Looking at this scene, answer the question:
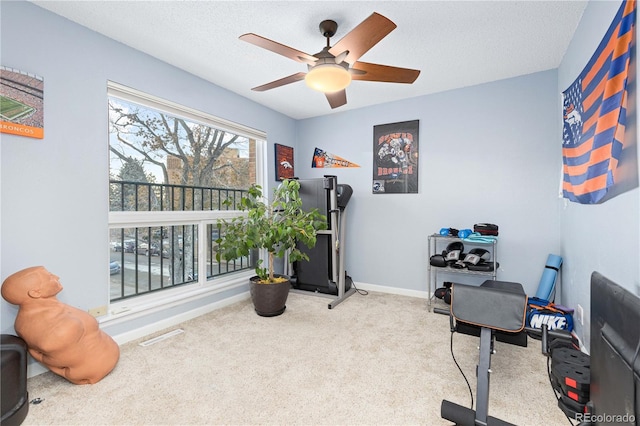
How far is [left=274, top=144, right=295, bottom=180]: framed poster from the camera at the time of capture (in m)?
4.09

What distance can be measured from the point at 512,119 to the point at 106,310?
4.19 metres

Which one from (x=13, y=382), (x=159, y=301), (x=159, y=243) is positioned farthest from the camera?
(x=159, y=243)

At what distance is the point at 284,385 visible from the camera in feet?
5.97

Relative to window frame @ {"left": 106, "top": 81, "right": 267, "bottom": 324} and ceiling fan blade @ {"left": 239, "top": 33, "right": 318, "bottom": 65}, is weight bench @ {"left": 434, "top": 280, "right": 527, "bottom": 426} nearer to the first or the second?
ceiling fan blade @ {"left": 239, "top": 33, "right": 318, "bottom": 65}

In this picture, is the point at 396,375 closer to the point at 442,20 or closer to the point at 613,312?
the point at 613,312


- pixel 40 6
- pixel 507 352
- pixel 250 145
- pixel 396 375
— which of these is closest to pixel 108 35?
pixel 40 6

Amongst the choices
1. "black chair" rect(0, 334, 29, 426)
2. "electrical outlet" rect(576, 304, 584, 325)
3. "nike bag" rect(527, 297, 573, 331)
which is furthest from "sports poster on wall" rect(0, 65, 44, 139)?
"electrical outlet" rect(576, 304, 584, 325)

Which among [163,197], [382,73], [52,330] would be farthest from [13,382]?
[382,73]

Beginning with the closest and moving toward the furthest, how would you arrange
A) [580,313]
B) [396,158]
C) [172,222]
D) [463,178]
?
1. [580,313]
2. [172,222]
3. [463,178]
4. [396,158]

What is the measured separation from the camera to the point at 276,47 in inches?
71.8

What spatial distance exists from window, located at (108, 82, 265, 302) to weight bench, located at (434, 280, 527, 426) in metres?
2.38

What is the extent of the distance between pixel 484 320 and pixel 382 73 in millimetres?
1743

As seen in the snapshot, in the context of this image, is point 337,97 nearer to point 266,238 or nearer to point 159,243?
point 266,238

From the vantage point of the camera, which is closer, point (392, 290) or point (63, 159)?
point (63, 159)
